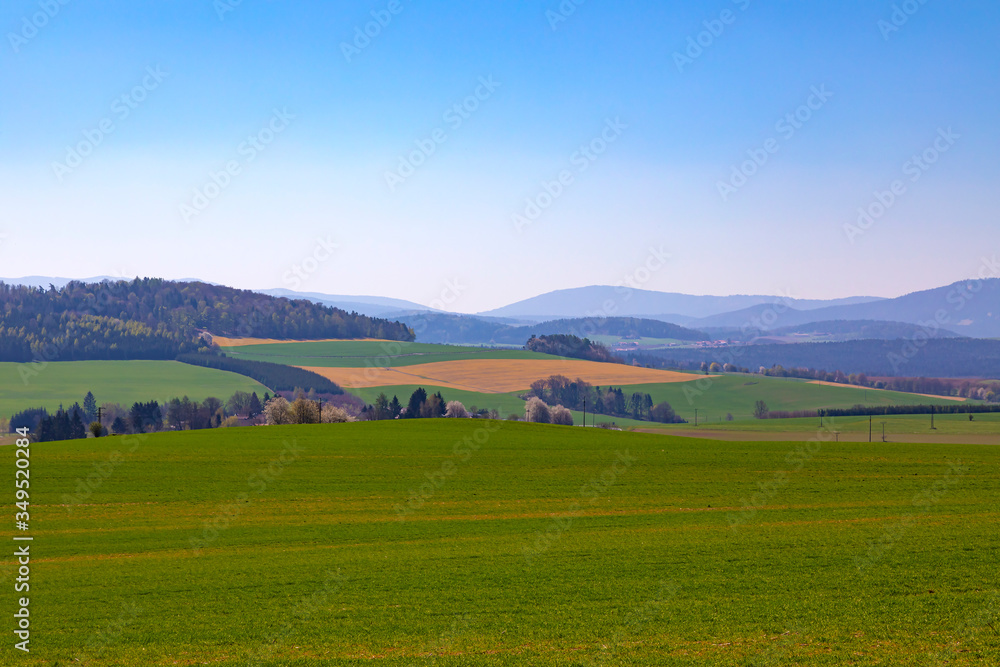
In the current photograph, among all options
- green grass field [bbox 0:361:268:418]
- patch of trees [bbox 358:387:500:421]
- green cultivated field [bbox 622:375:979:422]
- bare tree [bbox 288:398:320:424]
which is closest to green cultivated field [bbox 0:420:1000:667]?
bare tree [bbox 288:398:320:424]

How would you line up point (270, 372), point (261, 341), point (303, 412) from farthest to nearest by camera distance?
point (261, 341)
point (270, 372)
point (303, 412)

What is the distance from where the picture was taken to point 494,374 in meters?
140

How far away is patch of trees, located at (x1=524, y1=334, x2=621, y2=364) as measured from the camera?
171625mm

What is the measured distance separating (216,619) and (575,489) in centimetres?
2153

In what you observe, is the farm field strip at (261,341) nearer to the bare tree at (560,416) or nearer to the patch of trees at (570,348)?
the patch of trees at (570,348)

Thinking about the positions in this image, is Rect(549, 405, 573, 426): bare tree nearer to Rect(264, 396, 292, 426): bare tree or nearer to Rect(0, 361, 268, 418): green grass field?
Rect(264, 396, 292, 426): bare tree

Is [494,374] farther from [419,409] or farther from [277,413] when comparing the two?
[277,413]

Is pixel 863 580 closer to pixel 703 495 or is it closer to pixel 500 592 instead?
pixel 500 592

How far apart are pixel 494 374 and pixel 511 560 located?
119 metres

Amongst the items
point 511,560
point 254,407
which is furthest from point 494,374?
point 511,560

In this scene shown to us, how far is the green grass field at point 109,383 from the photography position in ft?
383

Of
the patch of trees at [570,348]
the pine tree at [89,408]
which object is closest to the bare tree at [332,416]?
the pine tree at [89,408]

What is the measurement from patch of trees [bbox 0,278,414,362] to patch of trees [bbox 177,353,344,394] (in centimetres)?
1094

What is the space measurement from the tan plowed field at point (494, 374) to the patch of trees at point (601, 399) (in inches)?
131
